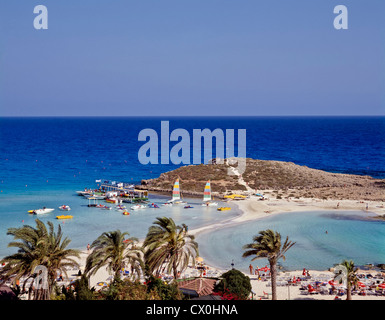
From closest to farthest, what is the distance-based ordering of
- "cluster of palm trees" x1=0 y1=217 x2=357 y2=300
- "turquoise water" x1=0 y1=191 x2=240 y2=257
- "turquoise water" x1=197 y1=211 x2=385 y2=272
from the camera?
"cluster of palm trees" x1=0 y1=217 x2=357 y2=300 → "turquoise water" x1=197 y1=211 x2=385 y2=272 → "turquoise water" x1=0 y1=191 x2=240 y2=257

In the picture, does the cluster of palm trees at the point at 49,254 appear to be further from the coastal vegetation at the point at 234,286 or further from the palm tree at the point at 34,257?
the coastal vegetation at the point at 234,286

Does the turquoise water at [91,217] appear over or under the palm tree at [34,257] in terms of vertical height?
over

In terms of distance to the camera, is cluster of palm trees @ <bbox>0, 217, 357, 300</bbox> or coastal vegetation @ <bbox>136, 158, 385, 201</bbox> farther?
coastal vegetation @ <bbox>136, 158, 385, 201</bbox>

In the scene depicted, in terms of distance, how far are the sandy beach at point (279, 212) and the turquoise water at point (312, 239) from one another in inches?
65.8

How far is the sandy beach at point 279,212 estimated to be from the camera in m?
28.1

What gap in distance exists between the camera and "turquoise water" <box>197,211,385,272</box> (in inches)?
1401

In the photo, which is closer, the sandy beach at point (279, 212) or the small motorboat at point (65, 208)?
the sandy beach at point (279, 212)

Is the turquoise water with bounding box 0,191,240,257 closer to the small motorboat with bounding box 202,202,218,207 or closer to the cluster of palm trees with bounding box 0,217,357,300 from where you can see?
the small motorboat with bounding box 202,202,218,207

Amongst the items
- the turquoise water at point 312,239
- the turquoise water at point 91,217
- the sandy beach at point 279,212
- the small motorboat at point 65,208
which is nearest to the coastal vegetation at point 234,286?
the sandy beach at point 279,212

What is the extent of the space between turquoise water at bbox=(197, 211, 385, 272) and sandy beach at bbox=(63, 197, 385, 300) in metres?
1.67

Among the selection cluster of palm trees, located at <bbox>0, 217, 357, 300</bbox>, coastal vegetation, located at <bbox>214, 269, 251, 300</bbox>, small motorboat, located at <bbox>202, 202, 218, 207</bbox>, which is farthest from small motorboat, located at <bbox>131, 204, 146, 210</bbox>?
coastal vegetation, located at <bbox>214, 269, 251, 300</bbox>

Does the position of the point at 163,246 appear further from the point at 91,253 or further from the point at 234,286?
the point at 234,286
